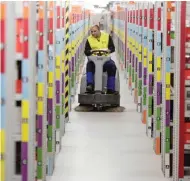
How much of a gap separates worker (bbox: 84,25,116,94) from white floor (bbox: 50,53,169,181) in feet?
2.21

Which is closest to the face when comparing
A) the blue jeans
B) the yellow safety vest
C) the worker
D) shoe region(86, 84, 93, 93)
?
the worker

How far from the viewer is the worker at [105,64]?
11.3 meters

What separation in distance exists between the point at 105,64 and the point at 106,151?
3.67 meters

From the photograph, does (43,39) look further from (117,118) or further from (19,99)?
(117,118)

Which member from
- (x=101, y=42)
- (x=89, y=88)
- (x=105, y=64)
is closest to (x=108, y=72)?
(x=105, y=64)

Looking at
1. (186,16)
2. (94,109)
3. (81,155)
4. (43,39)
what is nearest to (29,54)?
(43,39)

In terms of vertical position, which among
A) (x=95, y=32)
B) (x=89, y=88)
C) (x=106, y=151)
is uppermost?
(x=95, y=32)

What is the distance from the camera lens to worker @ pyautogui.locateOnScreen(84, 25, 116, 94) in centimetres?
1130

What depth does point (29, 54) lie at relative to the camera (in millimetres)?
4352

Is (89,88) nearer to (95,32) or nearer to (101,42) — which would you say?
(101,42)

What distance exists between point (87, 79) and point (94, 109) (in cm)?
71

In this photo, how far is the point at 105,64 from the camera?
11.4 metres

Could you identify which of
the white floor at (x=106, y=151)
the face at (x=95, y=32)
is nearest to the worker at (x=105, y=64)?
the face at (x=95, y=32)

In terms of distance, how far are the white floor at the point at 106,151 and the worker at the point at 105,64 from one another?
0.67 metres
